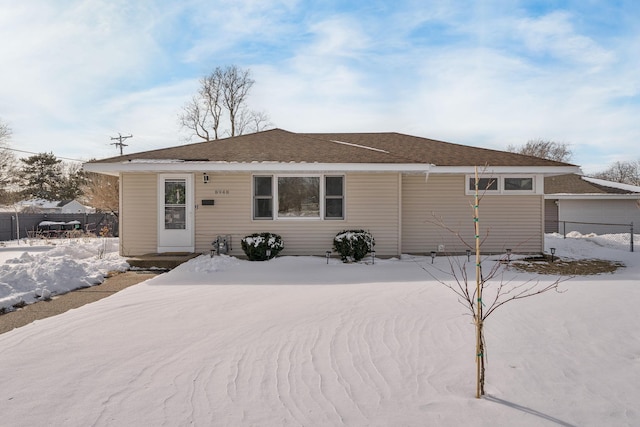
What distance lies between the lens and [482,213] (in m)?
12.0

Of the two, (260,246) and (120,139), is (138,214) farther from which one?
(120,139)

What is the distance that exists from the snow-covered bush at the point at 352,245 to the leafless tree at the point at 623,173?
54.2 meters

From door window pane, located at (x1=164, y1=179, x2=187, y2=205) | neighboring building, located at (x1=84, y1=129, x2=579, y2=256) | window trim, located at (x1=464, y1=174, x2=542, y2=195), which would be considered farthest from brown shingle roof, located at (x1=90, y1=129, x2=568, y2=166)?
door window pane, located at (x1=164, y1=179, x2=187, y2=205)

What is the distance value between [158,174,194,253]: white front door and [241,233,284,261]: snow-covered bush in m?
1.75

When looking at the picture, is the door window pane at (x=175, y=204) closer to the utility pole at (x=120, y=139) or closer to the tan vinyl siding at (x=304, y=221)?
the tan vinyl siding at (x=304, y=221)

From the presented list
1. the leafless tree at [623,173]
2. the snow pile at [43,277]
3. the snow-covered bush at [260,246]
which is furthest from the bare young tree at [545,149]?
the snow pile at [43,277]

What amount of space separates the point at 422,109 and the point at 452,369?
1326cm

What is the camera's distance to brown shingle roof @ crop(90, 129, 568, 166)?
1068 cm

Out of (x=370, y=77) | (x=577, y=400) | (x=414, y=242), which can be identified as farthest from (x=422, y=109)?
(x=577, y=400)

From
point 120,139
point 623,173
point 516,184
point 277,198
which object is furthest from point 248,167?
point 623,173

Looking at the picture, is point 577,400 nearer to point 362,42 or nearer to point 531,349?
point 531,349

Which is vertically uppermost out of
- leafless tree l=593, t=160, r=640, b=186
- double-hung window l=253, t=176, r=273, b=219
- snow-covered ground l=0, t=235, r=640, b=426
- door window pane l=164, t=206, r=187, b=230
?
leafless tree l=593, t=160, r=640, b=186

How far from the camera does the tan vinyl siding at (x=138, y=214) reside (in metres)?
11.0

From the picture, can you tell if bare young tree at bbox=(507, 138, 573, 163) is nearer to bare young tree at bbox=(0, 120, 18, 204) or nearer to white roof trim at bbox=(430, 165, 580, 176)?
white roof trim at bbox=(430, 165, 580, 176)
